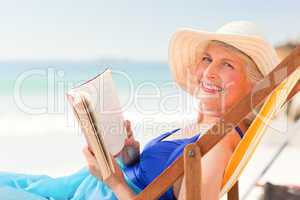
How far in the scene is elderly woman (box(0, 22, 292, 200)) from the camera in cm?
129

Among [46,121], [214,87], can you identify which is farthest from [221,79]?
[46,121]

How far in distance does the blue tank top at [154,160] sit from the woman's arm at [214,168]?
10 cm

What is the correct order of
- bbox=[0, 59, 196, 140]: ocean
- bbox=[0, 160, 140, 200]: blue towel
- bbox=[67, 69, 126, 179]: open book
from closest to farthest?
1. bbox=[67, 69, 126, 179]: open book
2. bbox=[0, 160, 140, 200]: blue towel
3. bbox=[0, 59, 196, 140]: ocean

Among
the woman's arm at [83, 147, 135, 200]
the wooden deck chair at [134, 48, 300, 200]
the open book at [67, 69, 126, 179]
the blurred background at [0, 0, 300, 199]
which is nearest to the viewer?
the wooden deck chair at [134, 48, 300, 200]

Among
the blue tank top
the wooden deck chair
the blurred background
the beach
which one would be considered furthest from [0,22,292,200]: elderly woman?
the blurred background

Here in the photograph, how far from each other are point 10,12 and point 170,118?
3.38 meters

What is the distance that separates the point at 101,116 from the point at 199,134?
12.4 inches

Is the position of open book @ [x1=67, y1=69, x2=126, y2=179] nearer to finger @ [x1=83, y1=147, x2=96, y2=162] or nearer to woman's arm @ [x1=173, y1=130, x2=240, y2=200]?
finger @ [x1=83, y1=147, x2=96, y2=162]

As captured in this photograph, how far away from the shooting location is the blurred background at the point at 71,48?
4227 millimetres

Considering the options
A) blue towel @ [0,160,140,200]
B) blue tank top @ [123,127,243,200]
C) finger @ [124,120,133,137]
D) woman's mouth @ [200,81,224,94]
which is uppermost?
woman's mouth @ [200,81,224,94]

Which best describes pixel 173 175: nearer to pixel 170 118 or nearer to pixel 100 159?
pixel 100 159

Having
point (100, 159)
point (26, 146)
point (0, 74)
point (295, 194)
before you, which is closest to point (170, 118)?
point (295, 194)

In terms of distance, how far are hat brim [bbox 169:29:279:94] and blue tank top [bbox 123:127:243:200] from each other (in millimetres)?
218

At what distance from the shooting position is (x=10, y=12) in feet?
17.0
